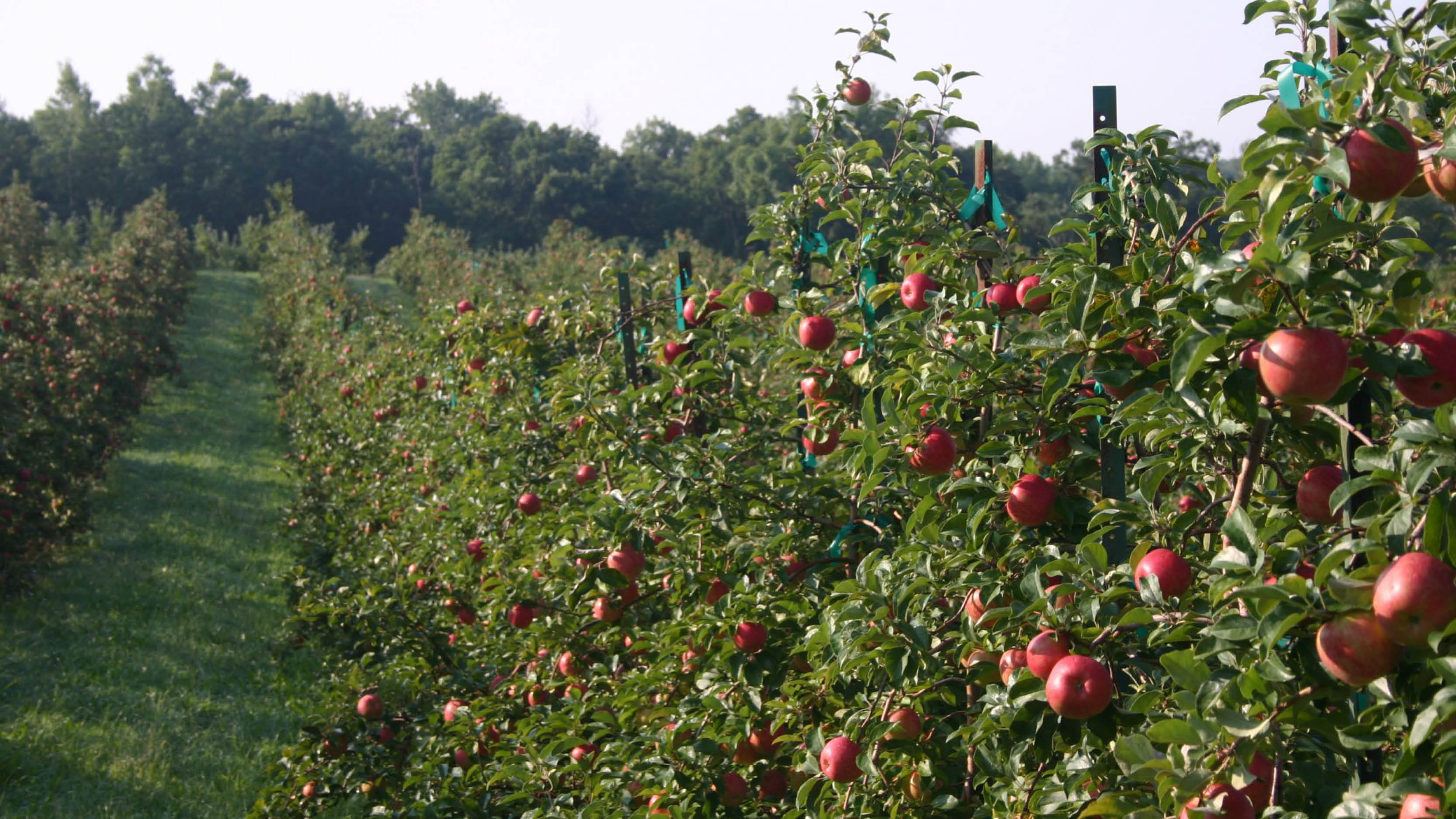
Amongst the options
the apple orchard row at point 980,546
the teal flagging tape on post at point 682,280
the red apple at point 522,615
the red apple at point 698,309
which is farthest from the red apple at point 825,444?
the red apple at point 522,615

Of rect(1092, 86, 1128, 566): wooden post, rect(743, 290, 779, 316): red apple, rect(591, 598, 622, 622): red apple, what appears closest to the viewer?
rect(1092, 86, 1128, 566): wooden post


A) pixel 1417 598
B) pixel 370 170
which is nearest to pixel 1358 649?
pixel 1417 598

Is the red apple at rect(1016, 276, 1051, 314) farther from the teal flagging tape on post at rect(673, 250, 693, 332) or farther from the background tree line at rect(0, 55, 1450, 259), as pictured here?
the background tree line at rect(0, 55, 1450, 259)

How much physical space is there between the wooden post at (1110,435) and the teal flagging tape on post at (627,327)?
7.28 feet

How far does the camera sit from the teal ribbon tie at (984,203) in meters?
1.96

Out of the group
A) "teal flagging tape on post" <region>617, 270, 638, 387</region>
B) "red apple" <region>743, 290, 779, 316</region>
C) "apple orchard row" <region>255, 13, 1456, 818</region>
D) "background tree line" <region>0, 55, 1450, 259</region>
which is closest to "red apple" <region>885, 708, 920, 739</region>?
"apple orchard row" <region>255, 13, 1456, 818</region>

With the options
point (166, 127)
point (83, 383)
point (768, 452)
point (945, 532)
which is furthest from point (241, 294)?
point (166, 127)

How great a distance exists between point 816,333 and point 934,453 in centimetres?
68

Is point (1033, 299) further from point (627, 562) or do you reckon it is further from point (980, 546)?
point (627, 562)

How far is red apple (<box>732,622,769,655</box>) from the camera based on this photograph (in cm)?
206

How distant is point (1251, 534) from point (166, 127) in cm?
5189

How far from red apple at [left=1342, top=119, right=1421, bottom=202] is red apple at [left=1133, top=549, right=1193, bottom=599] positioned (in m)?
0.44

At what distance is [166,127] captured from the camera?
1789 inches

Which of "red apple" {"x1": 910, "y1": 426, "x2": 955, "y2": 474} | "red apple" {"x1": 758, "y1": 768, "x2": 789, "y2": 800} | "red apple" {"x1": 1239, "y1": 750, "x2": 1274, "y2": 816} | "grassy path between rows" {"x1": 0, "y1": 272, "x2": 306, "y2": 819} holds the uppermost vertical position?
"red apple" {"x1": 910, "y1": 426, "x2": 955, "y2": 474}
